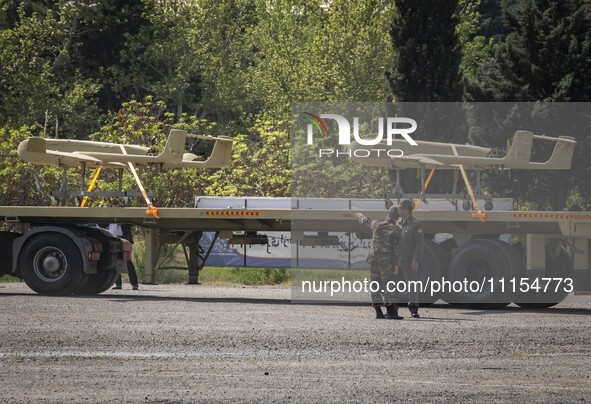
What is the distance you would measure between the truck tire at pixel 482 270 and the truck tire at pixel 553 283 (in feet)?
1.84

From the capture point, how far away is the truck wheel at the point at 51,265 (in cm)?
1886

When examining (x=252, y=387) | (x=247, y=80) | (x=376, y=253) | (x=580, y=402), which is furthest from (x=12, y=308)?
(x=247, y=80)

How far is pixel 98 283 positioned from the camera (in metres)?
20.0

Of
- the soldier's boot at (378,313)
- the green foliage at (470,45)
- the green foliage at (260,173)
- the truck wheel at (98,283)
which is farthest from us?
the green foliage at (470,45)

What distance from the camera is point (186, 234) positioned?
19.6 m

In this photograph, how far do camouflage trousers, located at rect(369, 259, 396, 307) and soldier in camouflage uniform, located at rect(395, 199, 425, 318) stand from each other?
21 cm

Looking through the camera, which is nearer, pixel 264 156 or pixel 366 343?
pixel 366 343

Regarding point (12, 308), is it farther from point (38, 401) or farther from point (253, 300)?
point (38, 401)

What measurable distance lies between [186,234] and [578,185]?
1463cm

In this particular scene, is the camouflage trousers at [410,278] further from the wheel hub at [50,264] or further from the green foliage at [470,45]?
the green foliage at [470,45]

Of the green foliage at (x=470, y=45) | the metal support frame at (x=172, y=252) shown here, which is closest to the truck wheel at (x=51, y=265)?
the metal support frame at (x=172, y=252)

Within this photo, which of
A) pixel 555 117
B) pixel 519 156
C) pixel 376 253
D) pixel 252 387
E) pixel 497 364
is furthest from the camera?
pixel 555 117

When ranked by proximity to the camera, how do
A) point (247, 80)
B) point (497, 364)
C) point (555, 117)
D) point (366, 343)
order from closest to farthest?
point (497, 364)
point (366, 343)
point (555, 117)
point (247, 80)

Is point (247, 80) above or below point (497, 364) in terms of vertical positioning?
above
